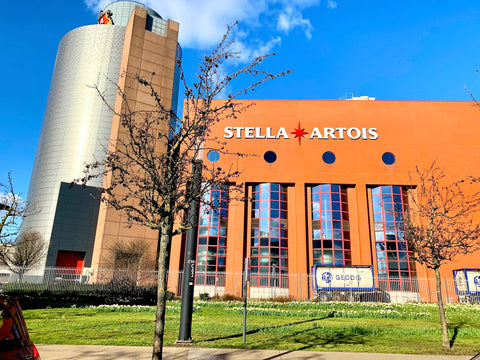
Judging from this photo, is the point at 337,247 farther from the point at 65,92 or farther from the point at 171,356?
the point at 65,92

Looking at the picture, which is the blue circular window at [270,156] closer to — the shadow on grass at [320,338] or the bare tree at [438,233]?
the bare tree at [438,233]

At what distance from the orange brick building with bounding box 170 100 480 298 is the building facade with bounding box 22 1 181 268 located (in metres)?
16.2

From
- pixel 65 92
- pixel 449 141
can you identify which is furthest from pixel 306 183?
pixel 65 92

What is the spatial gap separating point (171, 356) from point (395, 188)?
32.7 meters

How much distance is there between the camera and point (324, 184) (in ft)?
116

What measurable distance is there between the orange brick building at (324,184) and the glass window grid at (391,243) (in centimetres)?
10

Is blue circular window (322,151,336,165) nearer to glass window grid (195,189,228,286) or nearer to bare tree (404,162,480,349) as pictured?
bare tree (404,162,480,349)

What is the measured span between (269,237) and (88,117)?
215 feet

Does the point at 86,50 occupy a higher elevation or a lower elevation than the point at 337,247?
higher

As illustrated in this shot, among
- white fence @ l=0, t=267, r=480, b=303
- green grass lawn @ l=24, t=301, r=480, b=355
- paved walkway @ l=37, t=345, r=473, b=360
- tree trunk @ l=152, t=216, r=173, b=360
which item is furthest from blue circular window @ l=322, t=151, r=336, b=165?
tree trunk @ l=152, t=216, r=173, b=360

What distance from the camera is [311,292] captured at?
102ft

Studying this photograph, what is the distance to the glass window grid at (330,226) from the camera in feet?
109

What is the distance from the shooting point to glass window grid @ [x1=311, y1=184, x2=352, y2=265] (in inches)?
1310

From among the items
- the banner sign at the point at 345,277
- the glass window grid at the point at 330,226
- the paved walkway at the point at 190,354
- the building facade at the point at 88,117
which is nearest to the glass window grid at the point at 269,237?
the glass window grid at the point at 330,226
